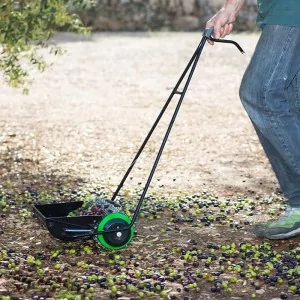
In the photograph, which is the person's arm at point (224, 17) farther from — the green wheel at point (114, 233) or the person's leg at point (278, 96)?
the green wheel at point (114, 233)

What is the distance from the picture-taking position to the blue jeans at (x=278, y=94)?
15.1 feet

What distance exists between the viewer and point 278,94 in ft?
15.3

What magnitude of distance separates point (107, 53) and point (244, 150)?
6.83m

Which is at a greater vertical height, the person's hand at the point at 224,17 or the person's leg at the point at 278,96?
the person's hand at the point at 224,17

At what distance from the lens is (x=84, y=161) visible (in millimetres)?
7625

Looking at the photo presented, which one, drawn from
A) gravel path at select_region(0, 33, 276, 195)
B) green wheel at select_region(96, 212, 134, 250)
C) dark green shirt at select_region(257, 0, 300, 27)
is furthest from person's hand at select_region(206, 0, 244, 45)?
gravel path at select_region(0, 33, 276, 195)

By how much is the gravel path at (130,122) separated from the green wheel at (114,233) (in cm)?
189

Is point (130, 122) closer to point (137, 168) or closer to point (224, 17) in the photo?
point (137, 168)

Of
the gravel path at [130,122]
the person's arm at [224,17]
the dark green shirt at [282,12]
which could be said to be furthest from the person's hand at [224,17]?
the gravel path at [130,122]

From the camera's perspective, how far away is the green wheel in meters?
4.63

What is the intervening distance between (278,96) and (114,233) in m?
1.13

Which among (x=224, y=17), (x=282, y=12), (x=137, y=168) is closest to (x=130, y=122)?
(x=137, y=168)

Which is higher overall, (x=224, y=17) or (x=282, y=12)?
(x=282, y=12)

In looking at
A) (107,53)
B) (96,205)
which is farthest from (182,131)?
(107,53)
